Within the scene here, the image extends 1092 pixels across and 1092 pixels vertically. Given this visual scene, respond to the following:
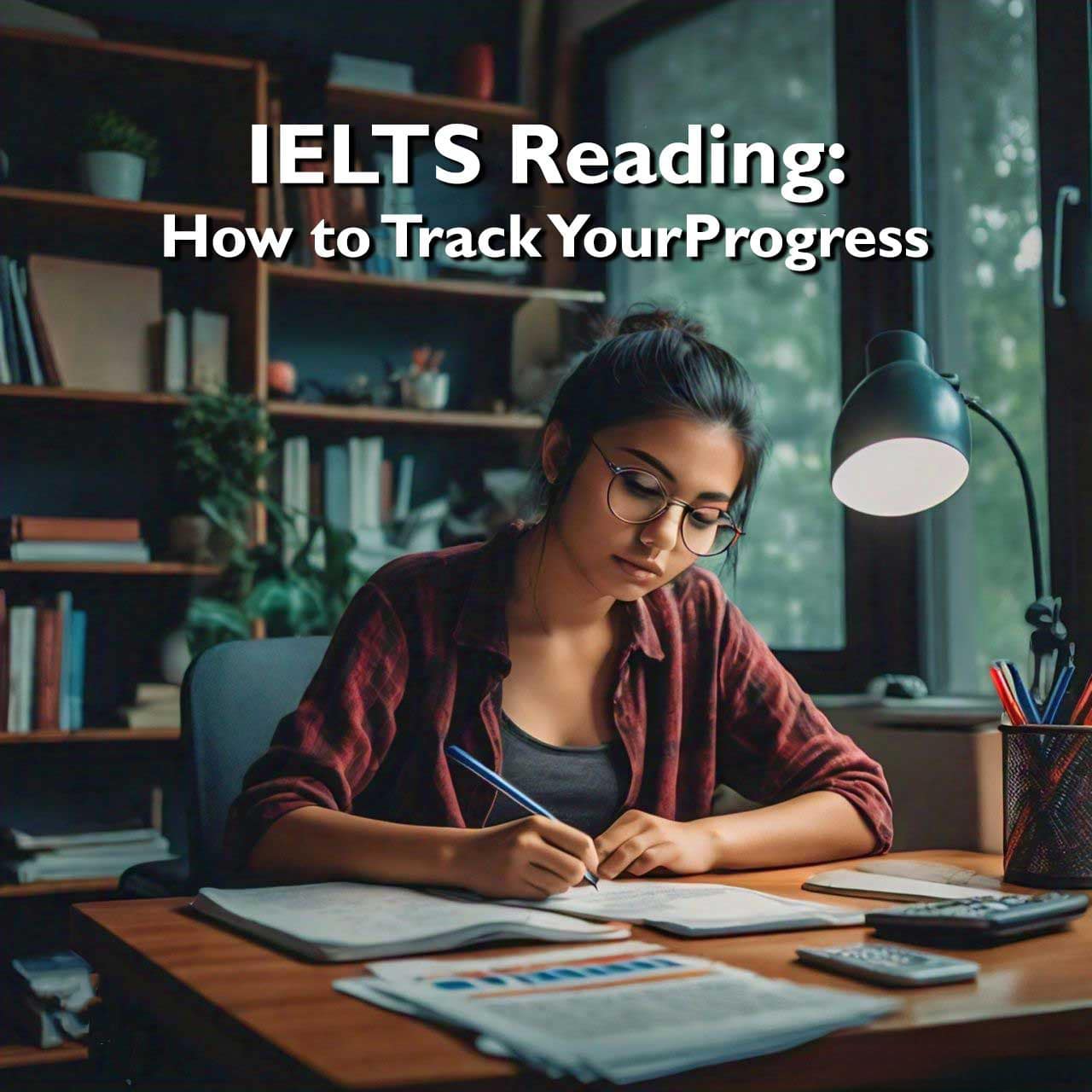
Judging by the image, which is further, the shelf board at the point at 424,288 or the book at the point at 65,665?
the shelf board at the point at 424,288

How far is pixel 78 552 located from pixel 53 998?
3.02ft

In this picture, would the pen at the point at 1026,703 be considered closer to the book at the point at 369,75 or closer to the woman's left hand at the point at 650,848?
the woman's left hand at the point at 650,848

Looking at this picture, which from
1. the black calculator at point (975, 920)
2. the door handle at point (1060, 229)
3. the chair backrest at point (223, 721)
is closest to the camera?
the black calculator at point (975, 920)

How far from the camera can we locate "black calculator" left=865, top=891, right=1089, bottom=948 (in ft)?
3.23

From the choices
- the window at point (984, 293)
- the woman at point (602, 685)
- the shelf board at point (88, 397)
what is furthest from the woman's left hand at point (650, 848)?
the shelf board at point (88, 397)

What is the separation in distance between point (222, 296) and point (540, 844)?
2.50 m

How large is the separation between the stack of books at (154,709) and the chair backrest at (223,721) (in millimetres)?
1395

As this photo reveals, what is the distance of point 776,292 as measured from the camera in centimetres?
314

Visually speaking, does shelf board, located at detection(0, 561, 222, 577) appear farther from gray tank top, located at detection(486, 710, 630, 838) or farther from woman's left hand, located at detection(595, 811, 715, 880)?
woman's left hand, located at detection(595, 811, 715, 880)

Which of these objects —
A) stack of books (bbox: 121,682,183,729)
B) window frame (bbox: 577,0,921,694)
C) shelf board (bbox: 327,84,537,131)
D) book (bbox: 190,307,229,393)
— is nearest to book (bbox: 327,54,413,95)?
shelf board (bbox: 327,84,537,131)

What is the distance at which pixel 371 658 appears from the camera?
1451mm

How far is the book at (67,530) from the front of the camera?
2.95m

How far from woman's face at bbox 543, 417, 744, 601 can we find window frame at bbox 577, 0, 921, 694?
4.39 feet

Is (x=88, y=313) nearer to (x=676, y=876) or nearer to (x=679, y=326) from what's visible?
(x=679, y=326)
